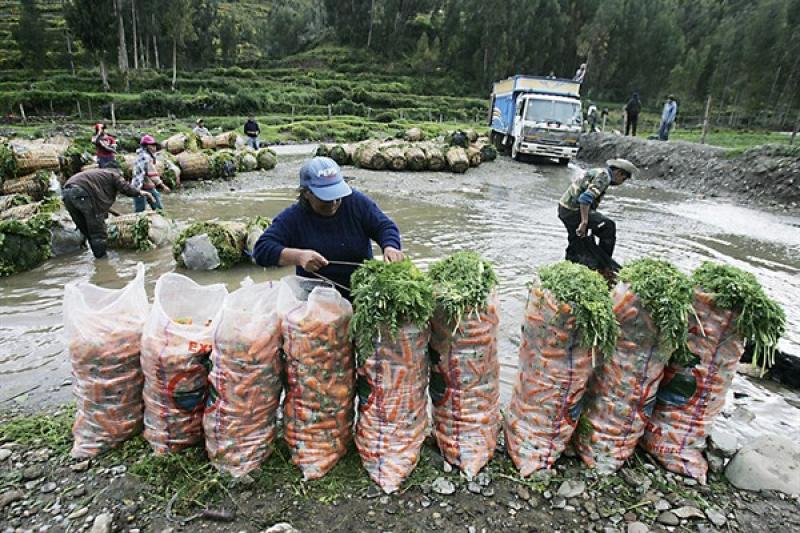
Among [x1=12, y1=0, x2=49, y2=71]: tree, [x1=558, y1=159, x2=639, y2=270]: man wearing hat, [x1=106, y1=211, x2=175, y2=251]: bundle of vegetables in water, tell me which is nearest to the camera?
[x1=558, y1=159, x2=639, y2=270]: man wearing hat

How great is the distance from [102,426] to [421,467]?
195 centimetres

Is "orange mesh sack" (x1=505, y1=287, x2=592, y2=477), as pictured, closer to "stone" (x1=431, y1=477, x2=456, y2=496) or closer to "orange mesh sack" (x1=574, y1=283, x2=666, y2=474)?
"orange mesh sack" (x1=574, y1=283, x2=666, y2=474)

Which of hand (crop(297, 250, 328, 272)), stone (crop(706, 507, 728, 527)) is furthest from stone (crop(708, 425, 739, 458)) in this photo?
hand (crop(297, 250, 328, 272))

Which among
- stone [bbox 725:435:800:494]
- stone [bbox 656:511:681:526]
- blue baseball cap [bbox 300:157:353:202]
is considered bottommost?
stone [bbox 656:511:681:526]

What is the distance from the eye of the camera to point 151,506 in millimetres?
2416

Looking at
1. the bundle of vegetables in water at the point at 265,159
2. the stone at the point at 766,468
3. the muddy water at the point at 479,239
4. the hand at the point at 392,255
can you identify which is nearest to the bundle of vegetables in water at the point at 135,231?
the muddy water at the point at 479,239

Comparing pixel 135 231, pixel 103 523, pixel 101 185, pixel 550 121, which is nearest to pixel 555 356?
pixel 103 523

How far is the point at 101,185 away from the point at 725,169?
1624 cm

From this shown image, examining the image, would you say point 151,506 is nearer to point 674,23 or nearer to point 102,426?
point 102,426

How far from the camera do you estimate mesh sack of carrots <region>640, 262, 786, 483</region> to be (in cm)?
244

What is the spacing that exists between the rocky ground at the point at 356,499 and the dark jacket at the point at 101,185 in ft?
15.7

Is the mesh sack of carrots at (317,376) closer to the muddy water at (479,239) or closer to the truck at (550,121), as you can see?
the muddy water at (479,239)

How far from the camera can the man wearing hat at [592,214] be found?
5.38m

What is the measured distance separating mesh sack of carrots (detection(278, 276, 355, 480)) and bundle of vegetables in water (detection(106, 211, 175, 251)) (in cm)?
590
